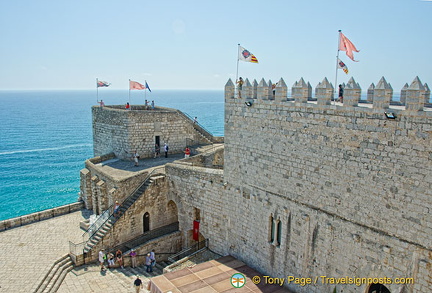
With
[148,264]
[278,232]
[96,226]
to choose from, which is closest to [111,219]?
[96,226]

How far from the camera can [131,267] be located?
Result: 19.1 meters

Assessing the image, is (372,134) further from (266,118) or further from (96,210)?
(96,210)

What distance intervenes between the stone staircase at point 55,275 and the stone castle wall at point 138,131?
977 cm

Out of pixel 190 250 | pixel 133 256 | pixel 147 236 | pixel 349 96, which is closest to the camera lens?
pixel 349 96

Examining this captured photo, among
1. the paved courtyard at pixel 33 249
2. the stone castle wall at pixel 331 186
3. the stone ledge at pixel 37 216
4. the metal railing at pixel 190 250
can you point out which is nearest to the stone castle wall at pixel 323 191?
the stone castle wall at pixel 331 186

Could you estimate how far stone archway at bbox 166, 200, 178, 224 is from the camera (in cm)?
2173

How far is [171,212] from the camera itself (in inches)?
864

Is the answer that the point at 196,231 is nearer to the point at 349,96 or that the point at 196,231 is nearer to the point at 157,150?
the point at 157,150

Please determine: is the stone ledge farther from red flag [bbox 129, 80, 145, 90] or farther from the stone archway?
red flag [bbox 129, 80, 145, 90]

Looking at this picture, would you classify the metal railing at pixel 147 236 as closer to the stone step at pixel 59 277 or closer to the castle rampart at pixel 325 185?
the stone step at pixel 59 277

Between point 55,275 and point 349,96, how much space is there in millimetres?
15070

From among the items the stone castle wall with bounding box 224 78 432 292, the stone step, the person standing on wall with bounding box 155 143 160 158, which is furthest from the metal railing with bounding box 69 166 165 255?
the stone castle wall with bounding box 224 78 432 292

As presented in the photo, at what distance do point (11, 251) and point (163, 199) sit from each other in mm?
8308

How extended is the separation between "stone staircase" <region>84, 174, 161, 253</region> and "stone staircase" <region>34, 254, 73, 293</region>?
1046 millimetres
